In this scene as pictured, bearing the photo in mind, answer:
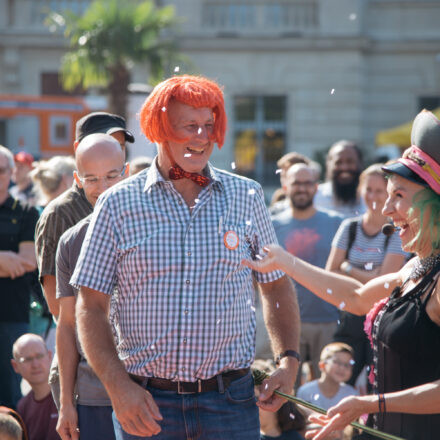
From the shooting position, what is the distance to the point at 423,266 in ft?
10.6

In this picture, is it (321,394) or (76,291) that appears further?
(321,394)

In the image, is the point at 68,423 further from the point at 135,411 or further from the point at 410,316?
the point at 410,316

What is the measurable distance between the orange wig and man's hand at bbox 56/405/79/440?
1.18m

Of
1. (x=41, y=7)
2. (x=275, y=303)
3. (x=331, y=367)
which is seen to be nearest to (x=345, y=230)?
(x=331, y=367)

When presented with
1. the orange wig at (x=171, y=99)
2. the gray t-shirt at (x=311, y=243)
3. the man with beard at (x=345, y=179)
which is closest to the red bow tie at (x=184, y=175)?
the orange wig at (x=171, y=99)

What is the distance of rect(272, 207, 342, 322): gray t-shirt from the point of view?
653 cm

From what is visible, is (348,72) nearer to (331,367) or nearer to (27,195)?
(27,195)

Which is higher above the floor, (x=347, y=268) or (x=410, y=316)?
(x=410, y=316)

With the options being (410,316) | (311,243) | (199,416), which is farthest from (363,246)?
(199,416)

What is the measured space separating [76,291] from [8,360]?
222 cm

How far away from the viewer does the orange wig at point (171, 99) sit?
3.12 meters

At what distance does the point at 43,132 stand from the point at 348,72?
39.2 feet

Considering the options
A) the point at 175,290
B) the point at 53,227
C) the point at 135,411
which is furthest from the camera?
the point at 53,227

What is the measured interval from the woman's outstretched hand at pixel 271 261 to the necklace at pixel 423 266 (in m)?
0.46
